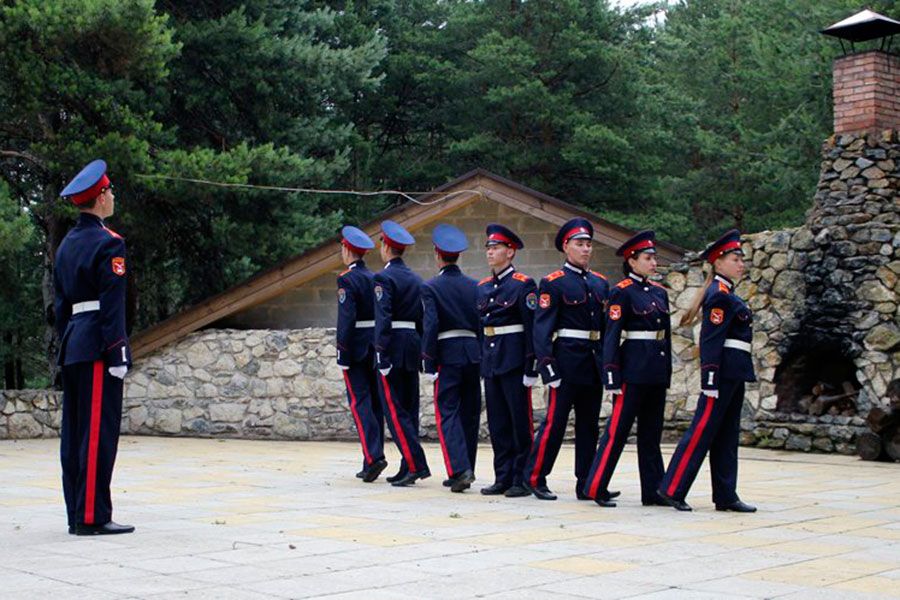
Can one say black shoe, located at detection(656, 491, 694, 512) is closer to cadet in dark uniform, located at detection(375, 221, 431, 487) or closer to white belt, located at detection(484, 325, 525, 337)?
white belt, located at detection(484, 325, 525, 337)

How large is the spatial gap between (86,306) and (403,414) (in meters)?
3.46

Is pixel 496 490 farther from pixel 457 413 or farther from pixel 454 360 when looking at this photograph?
pixel 454 360

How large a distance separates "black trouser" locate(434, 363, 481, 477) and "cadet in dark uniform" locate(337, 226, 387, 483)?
67 cm

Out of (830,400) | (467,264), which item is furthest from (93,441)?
(467,264)

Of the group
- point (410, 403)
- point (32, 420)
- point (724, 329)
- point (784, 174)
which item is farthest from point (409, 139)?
point (724, 329)

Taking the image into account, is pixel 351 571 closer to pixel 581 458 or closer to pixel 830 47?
pixel 581 458

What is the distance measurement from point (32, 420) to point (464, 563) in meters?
11.6

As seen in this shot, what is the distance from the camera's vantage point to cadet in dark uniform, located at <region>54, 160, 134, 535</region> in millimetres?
7453

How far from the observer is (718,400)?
875cm

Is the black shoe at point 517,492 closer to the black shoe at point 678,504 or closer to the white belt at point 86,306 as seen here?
the black shoe at point 678,504

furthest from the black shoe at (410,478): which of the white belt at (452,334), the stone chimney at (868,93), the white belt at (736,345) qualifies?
the stone chimney at (868,93)

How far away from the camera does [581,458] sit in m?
9.61

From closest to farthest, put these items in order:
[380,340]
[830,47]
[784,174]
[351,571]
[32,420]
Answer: [351,571] < [380,340] < [32,420] < [830,47] < [784,174]

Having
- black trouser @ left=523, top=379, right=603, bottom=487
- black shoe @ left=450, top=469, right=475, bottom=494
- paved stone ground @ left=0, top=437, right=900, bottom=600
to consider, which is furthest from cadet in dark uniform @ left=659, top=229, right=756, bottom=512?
black shoe @ left=450, top=469, right=475, bottom=494
